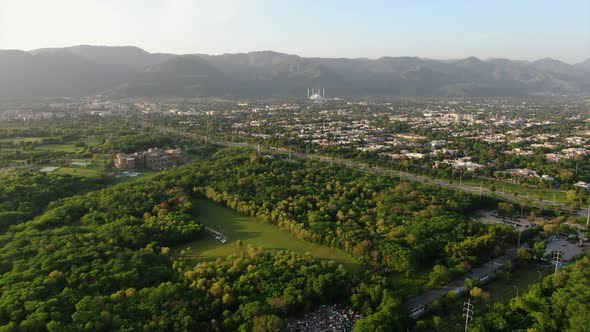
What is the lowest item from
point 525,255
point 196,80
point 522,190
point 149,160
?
point 525,255

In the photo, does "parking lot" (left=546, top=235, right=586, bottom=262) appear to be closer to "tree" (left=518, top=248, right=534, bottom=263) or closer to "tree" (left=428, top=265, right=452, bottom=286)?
"tree" (left=518, top=248, right=534, bottom=263)

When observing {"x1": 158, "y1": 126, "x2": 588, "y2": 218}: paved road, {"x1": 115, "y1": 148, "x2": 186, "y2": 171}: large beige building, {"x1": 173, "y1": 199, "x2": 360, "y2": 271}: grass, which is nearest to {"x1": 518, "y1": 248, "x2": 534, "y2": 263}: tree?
{"x1": 158, "y1": 126, "x2": 588, "y2": 218}: paved road

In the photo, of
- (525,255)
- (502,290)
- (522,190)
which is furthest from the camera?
(522,190)

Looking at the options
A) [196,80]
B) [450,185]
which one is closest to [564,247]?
[450,185]

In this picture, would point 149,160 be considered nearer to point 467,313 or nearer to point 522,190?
point 522,190

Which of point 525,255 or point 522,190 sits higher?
point 522,190
